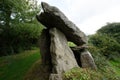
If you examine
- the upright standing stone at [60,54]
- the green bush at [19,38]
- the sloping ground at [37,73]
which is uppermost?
the green bush at [19,38]

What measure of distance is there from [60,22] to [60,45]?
1306 mm

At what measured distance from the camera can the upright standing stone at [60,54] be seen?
41.3 feet

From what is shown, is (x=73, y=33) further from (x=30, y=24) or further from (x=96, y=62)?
(x=30, y=24)

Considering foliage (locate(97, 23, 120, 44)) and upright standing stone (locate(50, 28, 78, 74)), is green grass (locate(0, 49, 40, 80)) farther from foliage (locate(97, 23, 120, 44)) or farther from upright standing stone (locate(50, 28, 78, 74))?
foliage (locate(97, 23, 120, 44))

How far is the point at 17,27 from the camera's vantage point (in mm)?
25250

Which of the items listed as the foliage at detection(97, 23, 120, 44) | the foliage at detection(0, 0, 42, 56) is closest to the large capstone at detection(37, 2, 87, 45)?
the foliage at detection(0, 0, 42, 56)

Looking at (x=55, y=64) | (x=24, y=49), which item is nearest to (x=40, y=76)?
(x=55, y=64)

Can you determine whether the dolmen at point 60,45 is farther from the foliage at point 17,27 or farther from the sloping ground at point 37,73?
the foliage at point 17,27

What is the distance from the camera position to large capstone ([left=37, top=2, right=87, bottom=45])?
12.8 metres

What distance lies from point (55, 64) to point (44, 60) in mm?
2157

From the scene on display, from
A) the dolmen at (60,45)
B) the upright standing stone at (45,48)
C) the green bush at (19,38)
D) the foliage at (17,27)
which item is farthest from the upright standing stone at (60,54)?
the green bush at (19,38)

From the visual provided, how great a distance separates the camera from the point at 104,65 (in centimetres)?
1535

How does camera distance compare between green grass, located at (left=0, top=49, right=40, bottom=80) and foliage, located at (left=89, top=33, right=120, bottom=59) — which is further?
foliage, located at (left=89, top=33, right=120, bottom=59)

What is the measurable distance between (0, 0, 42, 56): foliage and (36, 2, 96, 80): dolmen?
946 centimetres
